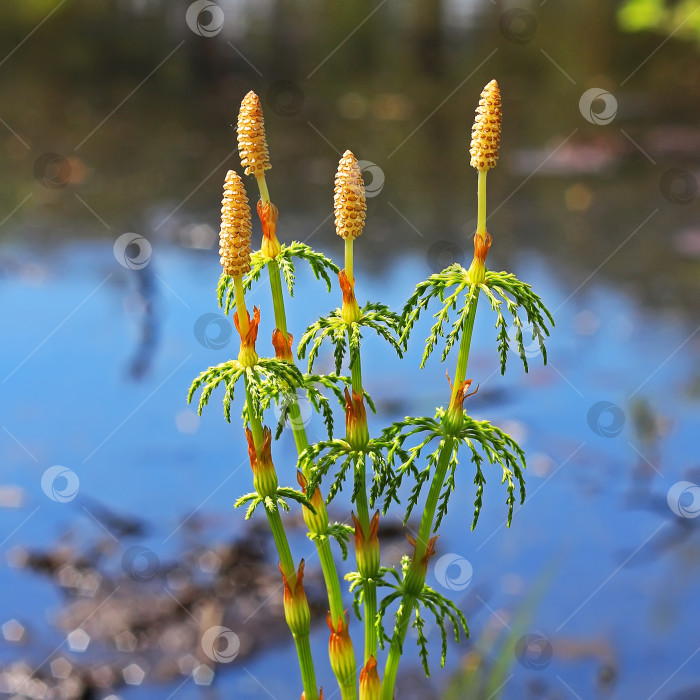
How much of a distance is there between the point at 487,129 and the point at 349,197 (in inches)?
3.4

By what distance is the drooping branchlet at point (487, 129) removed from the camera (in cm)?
53

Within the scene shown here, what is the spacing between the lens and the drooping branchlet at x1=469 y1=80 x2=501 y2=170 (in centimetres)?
53

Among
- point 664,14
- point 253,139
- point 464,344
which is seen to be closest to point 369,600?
point 464,344

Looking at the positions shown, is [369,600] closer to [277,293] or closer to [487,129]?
[277,293]

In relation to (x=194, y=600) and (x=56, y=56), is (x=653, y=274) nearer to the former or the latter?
(x=194, y=600)

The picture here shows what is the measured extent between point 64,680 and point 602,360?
1050mm

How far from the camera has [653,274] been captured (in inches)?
79.3

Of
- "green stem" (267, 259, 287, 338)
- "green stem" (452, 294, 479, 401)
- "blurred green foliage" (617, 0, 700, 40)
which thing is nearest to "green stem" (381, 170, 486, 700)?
"green stem" (452, 294, 479, 401)

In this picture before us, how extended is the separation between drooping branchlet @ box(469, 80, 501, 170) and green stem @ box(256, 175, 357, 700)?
13 centimetres

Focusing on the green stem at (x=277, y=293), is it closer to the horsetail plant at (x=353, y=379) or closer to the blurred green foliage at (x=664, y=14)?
the horsetail plant at (x=353, y=379)

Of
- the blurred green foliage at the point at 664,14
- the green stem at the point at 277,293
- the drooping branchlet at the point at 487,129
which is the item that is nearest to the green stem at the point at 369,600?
the green stem at the point at 277,293

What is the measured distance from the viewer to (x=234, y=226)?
1.74ft

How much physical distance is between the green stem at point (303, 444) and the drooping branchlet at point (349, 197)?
0.05 metres

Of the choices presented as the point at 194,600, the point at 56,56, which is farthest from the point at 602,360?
the point at 56,56
